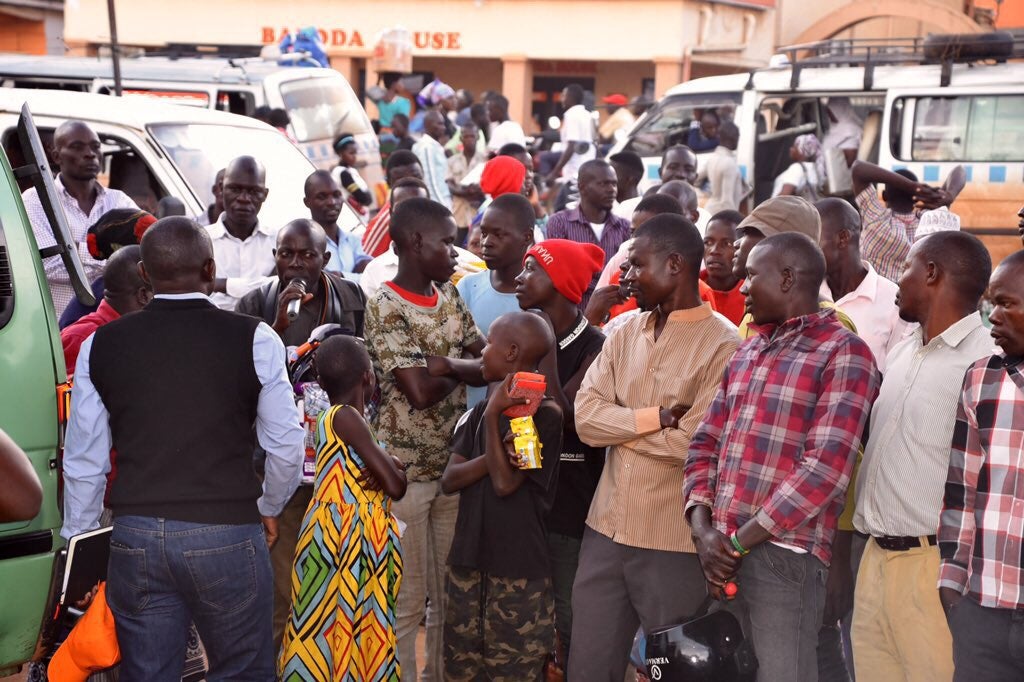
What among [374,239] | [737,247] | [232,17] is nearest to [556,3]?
[232,17]

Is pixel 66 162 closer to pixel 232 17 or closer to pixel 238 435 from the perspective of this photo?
pixel 238 435

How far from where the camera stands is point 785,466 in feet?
12.5

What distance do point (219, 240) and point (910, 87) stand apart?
27.2ft

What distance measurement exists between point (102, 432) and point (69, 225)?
2.85 m

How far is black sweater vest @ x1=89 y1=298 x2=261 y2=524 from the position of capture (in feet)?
12.8

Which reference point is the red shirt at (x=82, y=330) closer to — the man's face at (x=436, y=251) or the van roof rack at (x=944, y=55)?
the man's face at (x=436, y=251)

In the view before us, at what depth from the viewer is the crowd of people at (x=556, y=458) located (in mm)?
3791

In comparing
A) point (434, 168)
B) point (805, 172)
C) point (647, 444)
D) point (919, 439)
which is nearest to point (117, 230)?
point (647, 444)

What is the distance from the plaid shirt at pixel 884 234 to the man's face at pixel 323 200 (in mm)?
2858

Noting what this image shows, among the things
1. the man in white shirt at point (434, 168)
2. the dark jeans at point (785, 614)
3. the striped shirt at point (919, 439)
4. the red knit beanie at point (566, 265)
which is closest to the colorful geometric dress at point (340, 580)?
the red knit beanie at point (566, 265)

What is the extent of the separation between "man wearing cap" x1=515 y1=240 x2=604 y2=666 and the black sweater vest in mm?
1228

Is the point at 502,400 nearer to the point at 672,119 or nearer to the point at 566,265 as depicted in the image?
the point at 566,265

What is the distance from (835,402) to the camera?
371cm

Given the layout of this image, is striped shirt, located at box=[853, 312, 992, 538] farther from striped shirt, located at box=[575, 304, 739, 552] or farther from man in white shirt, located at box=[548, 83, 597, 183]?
man in white shirt, located at box=[548, 83, 597, 183]
